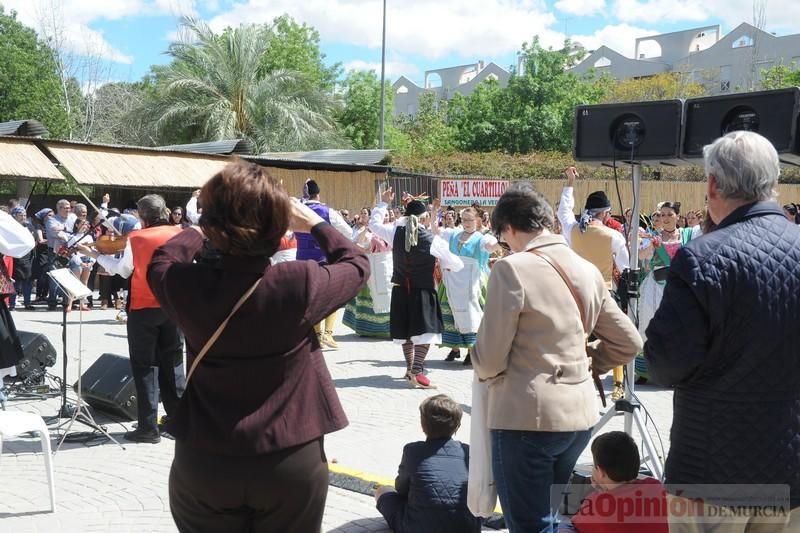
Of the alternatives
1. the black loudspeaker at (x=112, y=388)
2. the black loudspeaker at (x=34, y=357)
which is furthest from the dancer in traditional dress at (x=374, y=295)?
the black loudspeaker at (x=112, y=388)

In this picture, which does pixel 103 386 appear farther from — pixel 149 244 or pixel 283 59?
pixel 283 59

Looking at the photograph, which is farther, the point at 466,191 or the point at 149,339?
the point at 466,191

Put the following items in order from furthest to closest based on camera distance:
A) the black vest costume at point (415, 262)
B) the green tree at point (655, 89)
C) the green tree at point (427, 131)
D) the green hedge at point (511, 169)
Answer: the green tree at point (655, 89) < the green tree at point (427, 131) < the green hedge at point (511, 169) < the black vest costume at point (415, 262)

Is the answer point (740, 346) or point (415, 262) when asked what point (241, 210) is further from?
point (415, 262)

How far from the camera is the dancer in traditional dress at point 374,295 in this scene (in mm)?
11891

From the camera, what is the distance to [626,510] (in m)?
3.73

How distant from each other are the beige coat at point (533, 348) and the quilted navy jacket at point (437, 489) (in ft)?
3.28

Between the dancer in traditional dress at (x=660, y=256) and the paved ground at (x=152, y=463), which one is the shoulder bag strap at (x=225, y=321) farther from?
the dancer in traditional dress at (x=660, y=256)

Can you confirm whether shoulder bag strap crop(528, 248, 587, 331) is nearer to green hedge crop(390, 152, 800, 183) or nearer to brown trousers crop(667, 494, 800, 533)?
brown trousers crop(667, 494, 800, 533)

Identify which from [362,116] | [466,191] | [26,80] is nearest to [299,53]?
[362,116]

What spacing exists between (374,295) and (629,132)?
6732 millimetres

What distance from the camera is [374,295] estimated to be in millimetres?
12094

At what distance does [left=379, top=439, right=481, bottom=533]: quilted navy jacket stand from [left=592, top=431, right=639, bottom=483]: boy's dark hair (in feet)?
2.72

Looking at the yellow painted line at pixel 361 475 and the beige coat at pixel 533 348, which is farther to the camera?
the yellow painted line at pixel 361 475
